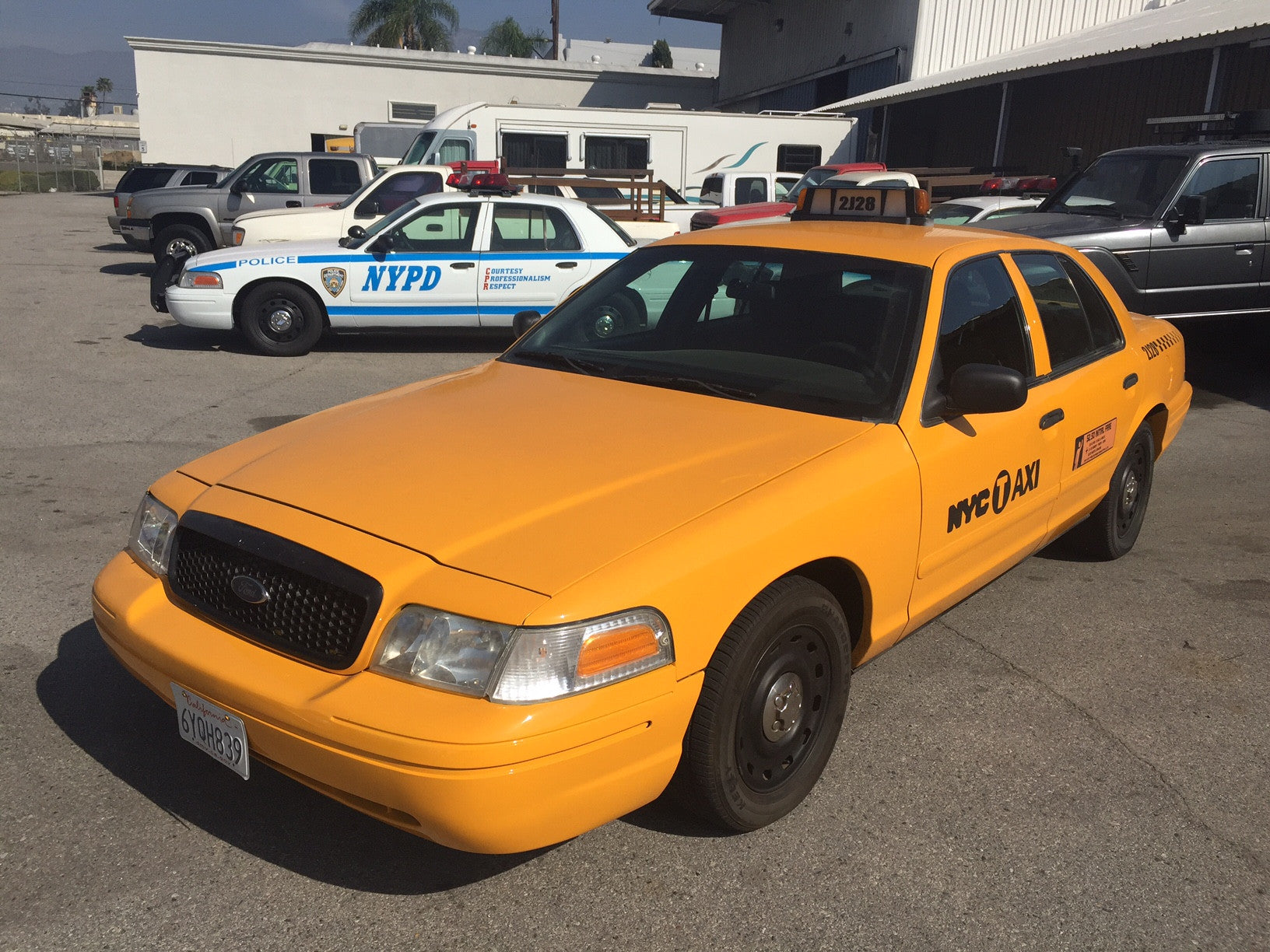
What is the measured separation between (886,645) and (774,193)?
16035 mm

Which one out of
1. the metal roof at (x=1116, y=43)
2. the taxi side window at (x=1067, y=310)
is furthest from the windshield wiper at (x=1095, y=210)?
the metal roof at (x=1116, y=43)

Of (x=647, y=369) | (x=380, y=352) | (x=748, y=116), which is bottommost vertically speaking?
(x=380, y=352)

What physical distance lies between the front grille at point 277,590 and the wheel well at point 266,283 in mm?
7738

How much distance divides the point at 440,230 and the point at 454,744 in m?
8.70

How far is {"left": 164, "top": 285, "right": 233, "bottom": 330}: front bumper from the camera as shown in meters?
10.2

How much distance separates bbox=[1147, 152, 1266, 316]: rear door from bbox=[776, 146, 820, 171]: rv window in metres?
12.3

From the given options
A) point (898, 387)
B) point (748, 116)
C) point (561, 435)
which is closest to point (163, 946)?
point (561, 435)

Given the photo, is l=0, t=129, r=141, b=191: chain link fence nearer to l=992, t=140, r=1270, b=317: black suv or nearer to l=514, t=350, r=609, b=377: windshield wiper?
l=992, t=140, r=1270, b=317: black suv

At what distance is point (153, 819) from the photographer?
2.99m

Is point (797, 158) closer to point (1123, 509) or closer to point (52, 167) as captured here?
point (1123, 509)

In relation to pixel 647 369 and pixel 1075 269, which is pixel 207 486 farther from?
pixel 1075 269

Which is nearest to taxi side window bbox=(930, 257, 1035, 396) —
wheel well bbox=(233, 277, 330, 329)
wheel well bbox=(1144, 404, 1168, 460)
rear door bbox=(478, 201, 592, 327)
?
wheel well bbox=(1144, 404, 1168, 460)

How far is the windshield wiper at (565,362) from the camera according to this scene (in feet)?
12.9

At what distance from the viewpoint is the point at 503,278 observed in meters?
10.6
